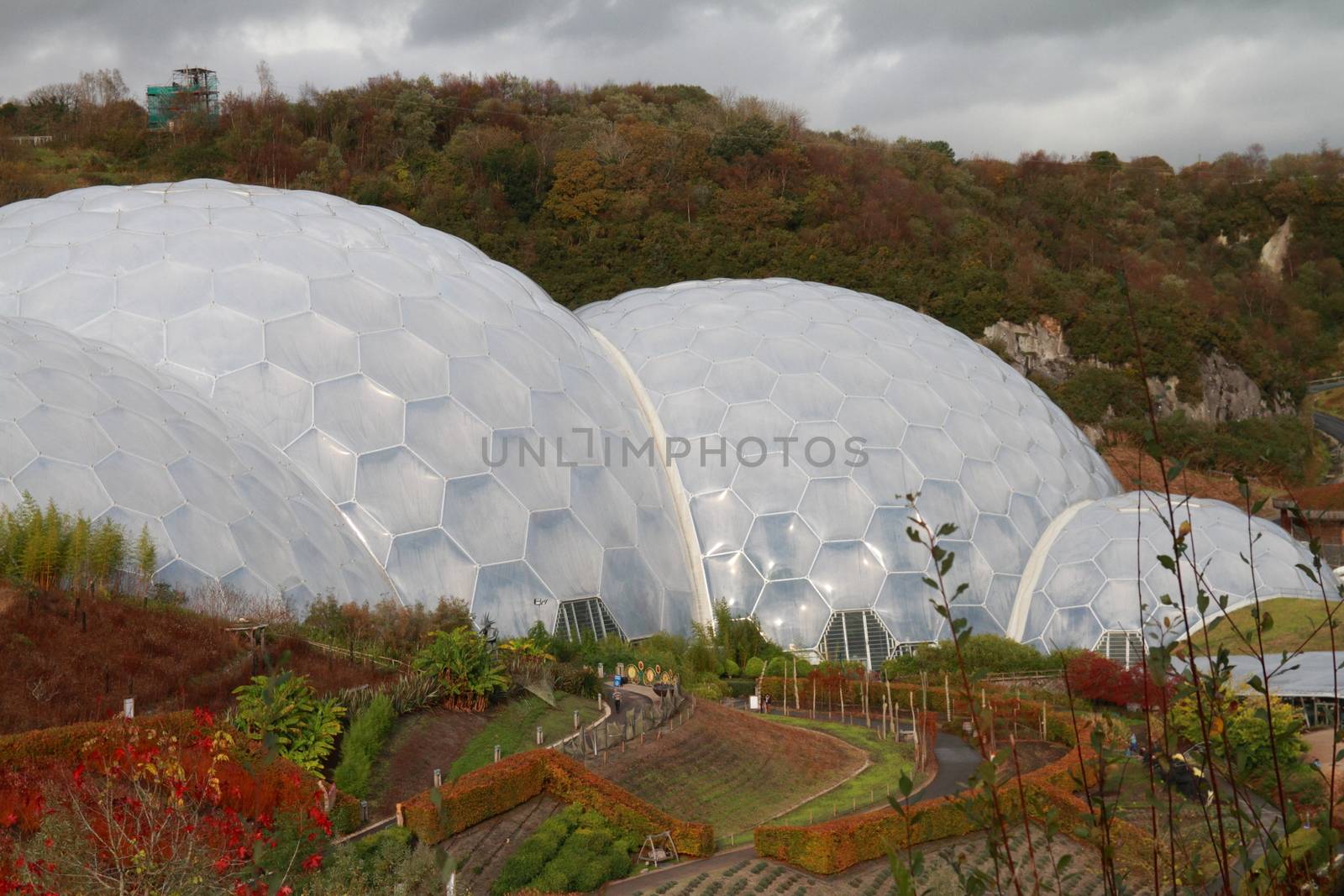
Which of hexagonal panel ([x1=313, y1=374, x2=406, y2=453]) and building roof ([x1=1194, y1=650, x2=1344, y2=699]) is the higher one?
hexagonal panel ([x1=313, y1=374, x2=406, y2=453])

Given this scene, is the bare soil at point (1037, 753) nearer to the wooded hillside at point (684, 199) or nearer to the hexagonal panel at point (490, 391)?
the hexagonal panel at point (490, 391)

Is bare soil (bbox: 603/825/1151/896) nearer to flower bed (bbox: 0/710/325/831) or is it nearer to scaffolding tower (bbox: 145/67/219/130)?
flower bed (bbox: 0/710/325/831)

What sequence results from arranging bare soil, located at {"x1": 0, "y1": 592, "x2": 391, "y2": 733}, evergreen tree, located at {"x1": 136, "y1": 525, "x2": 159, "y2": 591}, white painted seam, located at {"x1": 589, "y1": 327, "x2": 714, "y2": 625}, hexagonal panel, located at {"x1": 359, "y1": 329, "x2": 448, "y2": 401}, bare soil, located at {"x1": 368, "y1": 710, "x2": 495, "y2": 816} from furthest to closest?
white painted seam, located at {"x1": 589, "y1": 327, "x2": 714, "y2": 625} → hexagonal panel, located at {"x1": 359, "y1": 329, "x2": 448, "y2": 401} → evergreen tree, located at {"x1": 136, "y1": 525, "x2": 159, "y2": 591} → bare soil, located at {"x1": 368, "y1": 710, "x2": 495, "y2": 816} → bare soil, located at {"x1": 0, "y1": 592, "x2": 391, "y2": 733}

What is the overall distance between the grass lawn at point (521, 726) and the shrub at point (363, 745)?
2.81 feet

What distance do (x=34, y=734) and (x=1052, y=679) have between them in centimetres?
1707

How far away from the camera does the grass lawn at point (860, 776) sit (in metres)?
14.5

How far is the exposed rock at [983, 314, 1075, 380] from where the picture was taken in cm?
4747

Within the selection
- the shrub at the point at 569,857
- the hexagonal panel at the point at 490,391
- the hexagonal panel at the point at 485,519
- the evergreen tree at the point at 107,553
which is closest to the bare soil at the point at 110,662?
the evergreen tree at the point at 107,553

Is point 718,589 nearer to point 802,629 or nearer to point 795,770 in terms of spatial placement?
point 802,629

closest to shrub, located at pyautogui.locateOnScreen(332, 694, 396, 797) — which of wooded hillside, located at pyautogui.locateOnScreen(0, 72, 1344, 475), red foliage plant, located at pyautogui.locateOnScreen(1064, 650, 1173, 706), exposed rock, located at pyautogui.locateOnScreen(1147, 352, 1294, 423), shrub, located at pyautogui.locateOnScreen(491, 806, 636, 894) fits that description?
shrub, located at pyautogui.locateOnScreen(491, 806, 636, 894)

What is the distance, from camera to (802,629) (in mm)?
22672

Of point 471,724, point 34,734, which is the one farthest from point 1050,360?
point 34,734

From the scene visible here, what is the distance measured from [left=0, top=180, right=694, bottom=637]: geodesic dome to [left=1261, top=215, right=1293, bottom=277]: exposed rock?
6280 centimetres

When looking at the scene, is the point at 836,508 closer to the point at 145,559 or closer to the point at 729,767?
the point at 729,767
